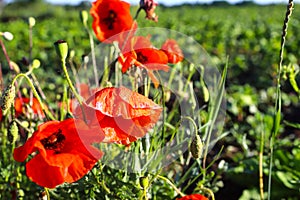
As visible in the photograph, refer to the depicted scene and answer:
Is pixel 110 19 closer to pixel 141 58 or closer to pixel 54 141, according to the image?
pixel 141 58

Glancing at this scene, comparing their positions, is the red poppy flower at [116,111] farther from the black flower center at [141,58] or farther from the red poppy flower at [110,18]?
the red poppy flower at [110,18]

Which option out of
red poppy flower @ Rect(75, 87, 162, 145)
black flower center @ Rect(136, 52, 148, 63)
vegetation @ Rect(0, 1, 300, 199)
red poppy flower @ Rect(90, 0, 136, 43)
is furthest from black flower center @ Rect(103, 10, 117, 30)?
red poppy flower @ Rect(75, 87, 162, 145)

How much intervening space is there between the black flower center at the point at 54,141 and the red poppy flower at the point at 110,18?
0.54 meters

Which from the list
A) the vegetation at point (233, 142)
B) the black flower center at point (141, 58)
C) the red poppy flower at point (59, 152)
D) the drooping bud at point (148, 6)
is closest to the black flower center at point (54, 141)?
the red poppy flower at point (59, 152)

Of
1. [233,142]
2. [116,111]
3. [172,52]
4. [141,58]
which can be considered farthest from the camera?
[233,142]

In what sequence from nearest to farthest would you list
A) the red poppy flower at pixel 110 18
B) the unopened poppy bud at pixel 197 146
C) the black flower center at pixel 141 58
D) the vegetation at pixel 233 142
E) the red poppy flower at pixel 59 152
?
the red poppy flower at pixel 59 152 → the unopened poppy bud at pixel 197 146 → the black flower center at pixel 141 58 → the vegetation at pixel 233 142 → the red poppy flower at pixel 110 18

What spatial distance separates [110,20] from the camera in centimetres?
160

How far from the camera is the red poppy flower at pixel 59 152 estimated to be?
0.98 meters

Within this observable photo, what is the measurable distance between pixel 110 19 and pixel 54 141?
25.4 inches

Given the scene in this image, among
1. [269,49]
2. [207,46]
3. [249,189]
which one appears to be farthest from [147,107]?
[207,46]

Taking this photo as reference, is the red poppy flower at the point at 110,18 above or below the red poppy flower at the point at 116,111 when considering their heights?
above

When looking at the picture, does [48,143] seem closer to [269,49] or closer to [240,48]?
[269,49]

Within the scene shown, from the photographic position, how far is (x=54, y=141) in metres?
1.05

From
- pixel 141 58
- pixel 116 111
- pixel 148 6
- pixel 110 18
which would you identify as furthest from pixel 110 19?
pixel 116 111
